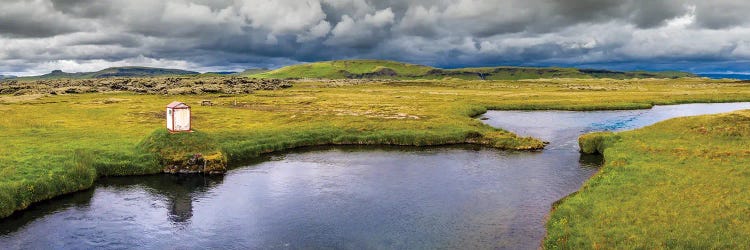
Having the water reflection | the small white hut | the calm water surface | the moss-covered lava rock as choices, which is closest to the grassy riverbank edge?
the moss-covered lava rock

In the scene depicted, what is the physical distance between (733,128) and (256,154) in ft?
191

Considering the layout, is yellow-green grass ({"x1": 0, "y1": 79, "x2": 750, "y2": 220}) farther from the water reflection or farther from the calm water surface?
the calm water surface

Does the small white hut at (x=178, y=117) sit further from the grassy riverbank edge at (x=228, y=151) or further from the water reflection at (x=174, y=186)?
the water reflection at (x=174, y=186)

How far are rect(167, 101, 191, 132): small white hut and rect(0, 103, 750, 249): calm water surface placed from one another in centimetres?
887

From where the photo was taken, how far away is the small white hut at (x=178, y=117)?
56375 mm

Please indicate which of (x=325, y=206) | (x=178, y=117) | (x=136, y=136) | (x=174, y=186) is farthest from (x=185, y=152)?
(x=325, y=206)

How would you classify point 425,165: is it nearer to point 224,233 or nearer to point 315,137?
point 315,137

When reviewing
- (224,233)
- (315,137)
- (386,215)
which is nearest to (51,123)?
(315,137)

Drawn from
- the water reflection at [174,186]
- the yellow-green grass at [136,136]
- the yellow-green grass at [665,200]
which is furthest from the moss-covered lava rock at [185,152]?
the yellow-green grass at [665,200]

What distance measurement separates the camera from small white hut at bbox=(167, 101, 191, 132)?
56375 millimetres

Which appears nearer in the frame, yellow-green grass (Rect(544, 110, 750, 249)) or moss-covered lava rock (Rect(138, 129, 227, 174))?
yellow-green grass (Rect(544, 110, 750, 249))

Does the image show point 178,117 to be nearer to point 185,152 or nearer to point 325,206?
point 185,152

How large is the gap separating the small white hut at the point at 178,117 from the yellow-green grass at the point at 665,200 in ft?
138

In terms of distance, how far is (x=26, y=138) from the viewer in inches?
2464
